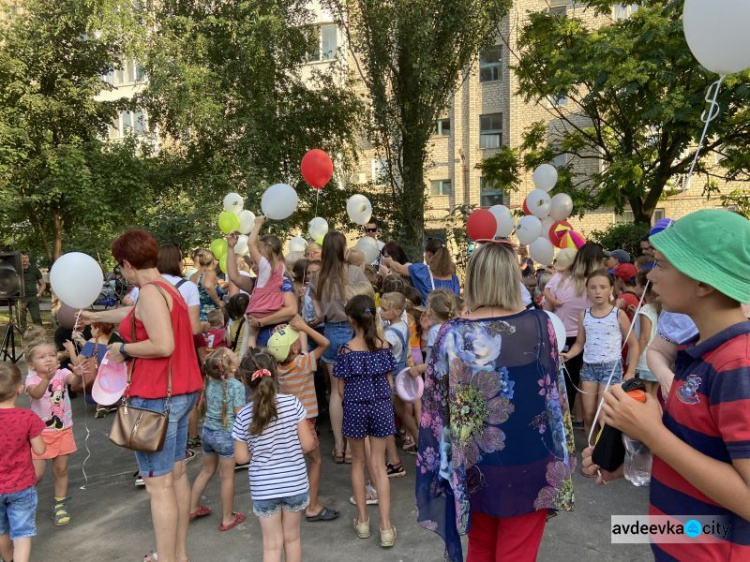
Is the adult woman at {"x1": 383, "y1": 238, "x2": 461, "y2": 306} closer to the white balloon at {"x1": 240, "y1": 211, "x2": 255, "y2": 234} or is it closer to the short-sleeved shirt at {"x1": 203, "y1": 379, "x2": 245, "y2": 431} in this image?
the short-sleeved shirt at {"x1": 203, "y1": 379, "x2": 245, "y2": 431}

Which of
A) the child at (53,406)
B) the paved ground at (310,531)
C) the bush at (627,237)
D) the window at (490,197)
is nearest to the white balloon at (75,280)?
the child at (53,406)

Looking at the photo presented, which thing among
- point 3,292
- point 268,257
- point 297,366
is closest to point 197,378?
point 297,366

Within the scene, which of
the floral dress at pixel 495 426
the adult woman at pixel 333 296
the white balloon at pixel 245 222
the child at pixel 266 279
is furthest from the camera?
the white balloon at pixel 245 222

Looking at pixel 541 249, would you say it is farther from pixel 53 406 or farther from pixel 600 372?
pixel 53 406

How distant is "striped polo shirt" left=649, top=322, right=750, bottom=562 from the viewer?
1308 millimetres

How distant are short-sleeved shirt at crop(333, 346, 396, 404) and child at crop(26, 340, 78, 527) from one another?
218 cm

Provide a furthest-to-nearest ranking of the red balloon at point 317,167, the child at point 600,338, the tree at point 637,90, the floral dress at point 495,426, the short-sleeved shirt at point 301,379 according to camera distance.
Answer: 1. the tree at point 637,90
2. the red balloon at point 317,167
3. the child at point 600,338
4. the short-sleeved shirt at point 301,379
5. the floral dress at point 495,426

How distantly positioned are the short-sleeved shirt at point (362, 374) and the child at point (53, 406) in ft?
7.15

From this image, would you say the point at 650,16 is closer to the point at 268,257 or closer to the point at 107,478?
the point at 268,257

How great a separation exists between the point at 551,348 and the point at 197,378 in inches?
82.4

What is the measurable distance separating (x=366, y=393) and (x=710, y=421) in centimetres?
257

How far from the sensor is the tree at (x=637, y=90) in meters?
10.3

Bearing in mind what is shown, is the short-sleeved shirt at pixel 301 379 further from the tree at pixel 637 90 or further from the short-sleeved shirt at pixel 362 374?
the tree at pixel 637 90

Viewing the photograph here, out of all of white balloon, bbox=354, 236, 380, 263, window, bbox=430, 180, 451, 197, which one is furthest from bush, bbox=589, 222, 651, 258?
window, bbox=430, 180, 451, 197
